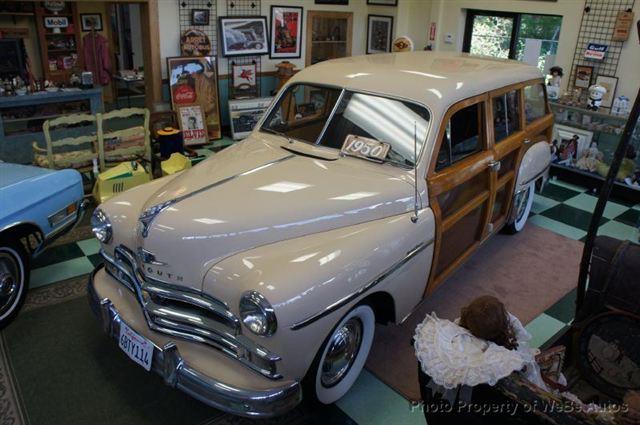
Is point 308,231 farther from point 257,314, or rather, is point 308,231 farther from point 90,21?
point 90,21

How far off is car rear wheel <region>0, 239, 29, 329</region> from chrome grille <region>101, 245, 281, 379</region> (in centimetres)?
106

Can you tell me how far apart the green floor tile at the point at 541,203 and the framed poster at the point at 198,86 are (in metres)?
4.36

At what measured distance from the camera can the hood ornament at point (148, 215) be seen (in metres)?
2.54

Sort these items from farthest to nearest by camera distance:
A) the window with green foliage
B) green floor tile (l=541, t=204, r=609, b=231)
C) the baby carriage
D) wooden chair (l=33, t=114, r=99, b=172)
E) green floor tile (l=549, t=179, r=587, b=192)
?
the window with green foliage
green floor tile (l=549, t=179, r=587, b=192)
green floor tile (l=541, t=204, r=609, b=231)
wooden chair (l=33, t=114, r=99, b=172)
the baby carriage

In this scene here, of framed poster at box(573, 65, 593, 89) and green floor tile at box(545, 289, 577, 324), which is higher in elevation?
framed poster at box(573, 65, 593, 89)

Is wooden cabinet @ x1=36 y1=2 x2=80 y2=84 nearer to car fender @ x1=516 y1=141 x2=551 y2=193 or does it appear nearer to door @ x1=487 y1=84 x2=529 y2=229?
door @ x1=487 y1=84 x2=529 y2=229

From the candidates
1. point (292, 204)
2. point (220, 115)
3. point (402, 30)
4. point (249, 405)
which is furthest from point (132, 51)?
point (249, 405)

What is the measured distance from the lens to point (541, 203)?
5.68 m

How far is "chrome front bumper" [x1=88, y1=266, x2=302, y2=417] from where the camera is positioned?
7.19 ft

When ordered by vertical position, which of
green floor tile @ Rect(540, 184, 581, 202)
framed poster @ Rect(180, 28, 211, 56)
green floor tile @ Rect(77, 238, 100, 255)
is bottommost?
green floor tile @ Rect(77, 238, 100, 255)

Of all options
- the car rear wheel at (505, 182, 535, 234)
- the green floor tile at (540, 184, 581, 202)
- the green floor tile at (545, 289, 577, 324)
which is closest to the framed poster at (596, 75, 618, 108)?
the green floor tile at (540, 184, 581, 202)

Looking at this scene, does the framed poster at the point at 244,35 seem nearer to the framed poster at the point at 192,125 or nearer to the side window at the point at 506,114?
the framed poster at the point at 192,125

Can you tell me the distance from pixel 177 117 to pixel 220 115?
0.91 m

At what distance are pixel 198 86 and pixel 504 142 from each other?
468 centimetres
